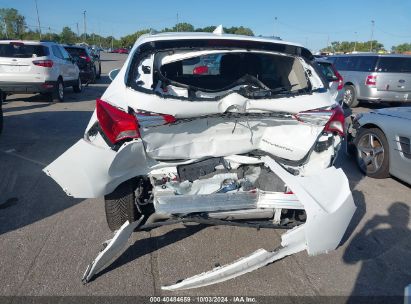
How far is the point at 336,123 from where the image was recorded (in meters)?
3.25

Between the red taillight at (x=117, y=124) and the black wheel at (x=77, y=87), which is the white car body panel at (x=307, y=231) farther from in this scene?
the black wheel at (x=77, y=87)

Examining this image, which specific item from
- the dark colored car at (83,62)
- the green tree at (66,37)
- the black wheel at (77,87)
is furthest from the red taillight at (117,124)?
the green tree at (66,37)

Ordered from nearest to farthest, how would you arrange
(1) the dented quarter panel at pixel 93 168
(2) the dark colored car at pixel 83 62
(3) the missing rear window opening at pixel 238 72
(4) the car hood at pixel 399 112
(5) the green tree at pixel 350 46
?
(1) the dented quarter panel at pixel 93 168
(3) the missing rear window opening at pixel 238 72
(4) the car hood at pixel 399 112
(2) the dark colored car at pixel 83 62
(5) the green tree at pixel 350 46

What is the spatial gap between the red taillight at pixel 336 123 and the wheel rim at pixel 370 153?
2.46 metres

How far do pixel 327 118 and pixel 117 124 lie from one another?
168 cm

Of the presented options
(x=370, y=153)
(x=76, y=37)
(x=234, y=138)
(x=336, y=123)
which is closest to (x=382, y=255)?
(x=336, y=123)

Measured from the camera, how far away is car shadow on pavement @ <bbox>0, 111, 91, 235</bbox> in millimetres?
4195

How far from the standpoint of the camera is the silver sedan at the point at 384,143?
493 centimetres

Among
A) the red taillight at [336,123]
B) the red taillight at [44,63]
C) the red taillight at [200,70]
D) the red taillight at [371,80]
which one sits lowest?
the red taillight at [371,80]

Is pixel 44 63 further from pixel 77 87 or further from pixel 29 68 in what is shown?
pixel 77 87

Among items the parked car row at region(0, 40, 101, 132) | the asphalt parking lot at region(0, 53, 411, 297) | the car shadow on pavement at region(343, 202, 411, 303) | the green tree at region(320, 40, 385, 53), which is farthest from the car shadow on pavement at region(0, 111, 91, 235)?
the green tree at region(320, 40, 385, 53)

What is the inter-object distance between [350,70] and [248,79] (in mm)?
10995

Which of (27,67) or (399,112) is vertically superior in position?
(399,112)

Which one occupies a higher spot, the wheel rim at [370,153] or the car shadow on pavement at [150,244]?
the wheel rim at [370,153]
